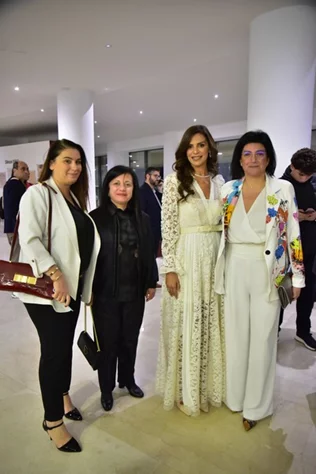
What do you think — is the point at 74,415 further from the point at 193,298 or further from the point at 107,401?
the point at 193,298

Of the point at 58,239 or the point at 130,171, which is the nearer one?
the point at 58,239

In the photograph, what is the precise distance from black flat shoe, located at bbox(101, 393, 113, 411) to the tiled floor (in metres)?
0.03

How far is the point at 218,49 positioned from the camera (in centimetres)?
467

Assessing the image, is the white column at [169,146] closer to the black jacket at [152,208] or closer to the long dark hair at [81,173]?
the black jacket at [152,208]

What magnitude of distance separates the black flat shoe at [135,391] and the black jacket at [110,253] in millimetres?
706

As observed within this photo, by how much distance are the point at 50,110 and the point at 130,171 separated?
7.74m

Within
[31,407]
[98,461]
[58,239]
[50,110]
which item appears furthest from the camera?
[50,110]

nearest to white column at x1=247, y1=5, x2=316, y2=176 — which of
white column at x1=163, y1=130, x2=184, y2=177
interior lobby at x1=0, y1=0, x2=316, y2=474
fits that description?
interior lobby at x1=0, y1=0, x2=316, y2=474

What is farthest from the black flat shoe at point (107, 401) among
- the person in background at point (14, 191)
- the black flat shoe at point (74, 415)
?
the person in background at point (14, 191)

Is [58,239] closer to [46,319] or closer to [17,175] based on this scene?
[46,319]

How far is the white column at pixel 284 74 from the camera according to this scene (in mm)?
→ 3404

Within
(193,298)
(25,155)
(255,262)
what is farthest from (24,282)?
(25,155)

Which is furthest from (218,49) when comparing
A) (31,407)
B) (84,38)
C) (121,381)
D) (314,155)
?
(31,407)

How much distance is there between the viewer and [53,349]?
5.26ft
